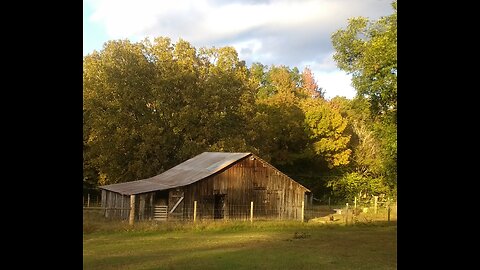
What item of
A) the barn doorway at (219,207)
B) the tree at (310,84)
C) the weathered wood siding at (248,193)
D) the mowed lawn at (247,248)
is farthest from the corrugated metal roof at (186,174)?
the tree at (310,84)

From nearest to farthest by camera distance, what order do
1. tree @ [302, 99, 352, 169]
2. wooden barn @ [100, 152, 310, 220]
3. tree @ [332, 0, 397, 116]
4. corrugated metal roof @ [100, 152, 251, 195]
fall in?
tree @ [332, 0, 397, 116], wooden barn @ [100, 152, 310, 220], corrugated metal roof @ [100, 152, 251, 195], tree @ [302, 99, 352, 169]

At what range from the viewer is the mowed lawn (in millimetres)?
12578

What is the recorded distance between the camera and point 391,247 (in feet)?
52.7

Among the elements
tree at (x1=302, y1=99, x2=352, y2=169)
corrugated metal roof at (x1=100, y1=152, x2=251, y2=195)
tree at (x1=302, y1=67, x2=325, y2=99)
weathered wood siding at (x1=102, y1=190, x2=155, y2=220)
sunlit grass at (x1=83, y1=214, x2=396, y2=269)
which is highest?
tree at (x1=302, y1=67, x2=325, y2=99)

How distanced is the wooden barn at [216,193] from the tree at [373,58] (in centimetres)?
801

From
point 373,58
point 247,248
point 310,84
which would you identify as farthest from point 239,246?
point 310,84

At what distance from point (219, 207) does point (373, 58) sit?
39.9 ft

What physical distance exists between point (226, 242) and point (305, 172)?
79.9 ft

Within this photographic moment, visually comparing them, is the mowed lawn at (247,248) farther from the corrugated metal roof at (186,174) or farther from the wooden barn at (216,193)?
the corrugated metal roof at (186,174)

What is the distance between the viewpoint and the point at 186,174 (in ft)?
93.6

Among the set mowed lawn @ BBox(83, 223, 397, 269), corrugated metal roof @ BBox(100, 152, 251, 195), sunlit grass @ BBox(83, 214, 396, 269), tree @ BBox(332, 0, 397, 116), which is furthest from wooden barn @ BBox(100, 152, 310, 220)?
tree @ BBox(332, 0, 397, 116)

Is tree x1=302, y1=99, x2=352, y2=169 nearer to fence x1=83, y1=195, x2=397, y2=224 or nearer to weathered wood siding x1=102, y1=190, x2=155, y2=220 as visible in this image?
fence x1=83, y1=195, x2=397, y2=224
